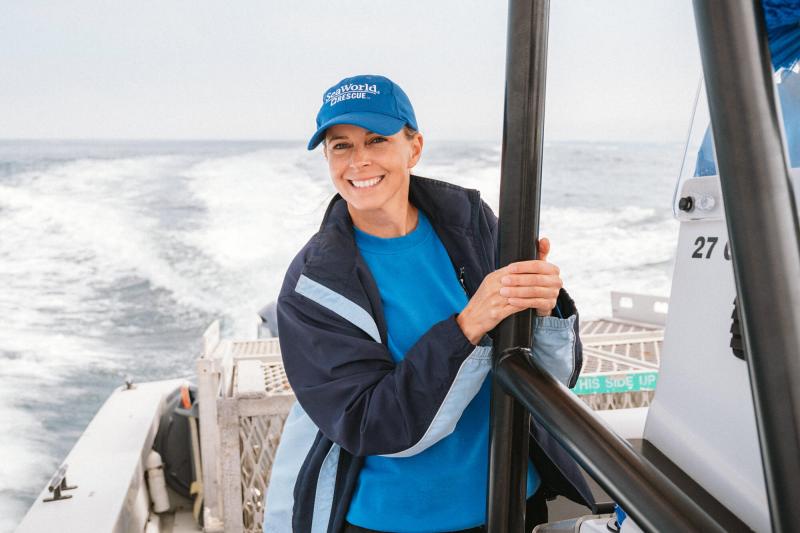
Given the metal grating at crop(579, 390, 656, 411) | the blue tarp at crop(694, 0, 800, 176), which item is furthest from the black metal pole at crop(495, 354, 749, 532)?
the metal grating at crop(579, 390, 656, 411)

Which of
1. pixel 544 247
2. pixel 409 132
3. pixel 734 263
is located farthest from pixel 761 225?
pixel 409 132

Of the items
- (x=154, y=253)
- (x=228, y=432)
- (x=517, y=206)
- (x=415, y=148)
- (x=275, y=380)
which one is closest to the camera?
(x=517, y=206)

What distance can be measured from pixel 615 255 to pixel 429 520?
6.42 metres

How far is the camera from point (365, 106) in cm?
98

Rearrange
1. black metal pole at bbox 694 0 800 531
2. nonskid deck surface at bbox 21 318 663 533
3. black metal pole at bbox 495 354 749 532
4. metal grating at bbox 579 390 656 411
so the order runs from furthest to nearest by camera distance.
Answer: metal grating at bbox 579 390 656 411 → nonskid deck surface at bbox 21 318 663 533 → black metal pole at bbox 495 354 749 532 → black metal pole at bbox 694 0 800 531

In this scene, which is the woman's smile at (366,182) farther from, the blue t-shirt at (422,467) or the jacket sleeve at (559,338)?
the jacket sleeve at (559,338)

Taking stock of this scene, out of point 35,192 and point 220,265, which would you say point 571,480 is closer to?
point 220,265

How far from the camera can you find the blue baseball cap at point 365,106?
0.97 metres

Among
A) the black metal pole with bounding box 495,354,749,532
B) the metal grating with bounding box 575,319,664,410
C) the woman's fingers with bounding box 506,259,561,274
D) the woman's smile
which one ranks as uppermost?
the woman's smile

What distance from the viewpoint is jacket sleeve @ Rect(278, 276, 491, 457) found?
82cm

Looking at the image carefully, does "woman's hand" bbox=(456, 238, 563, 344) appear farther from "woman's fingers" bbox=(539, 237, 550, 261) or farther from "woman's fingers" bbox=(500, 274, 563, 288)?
"woman's fingers" bbox=(539, 237, 550, 261)

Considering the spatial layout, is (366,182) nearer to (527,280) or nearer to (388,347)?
(388,347)

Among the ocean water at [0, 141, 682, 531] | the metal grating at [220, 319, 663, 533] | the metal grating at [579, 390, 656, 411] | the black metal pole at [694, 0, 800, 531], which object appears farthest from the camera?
the ocean water at [0, 141, 682, 531]

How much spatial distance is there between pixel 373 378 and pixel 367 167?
0.30m
